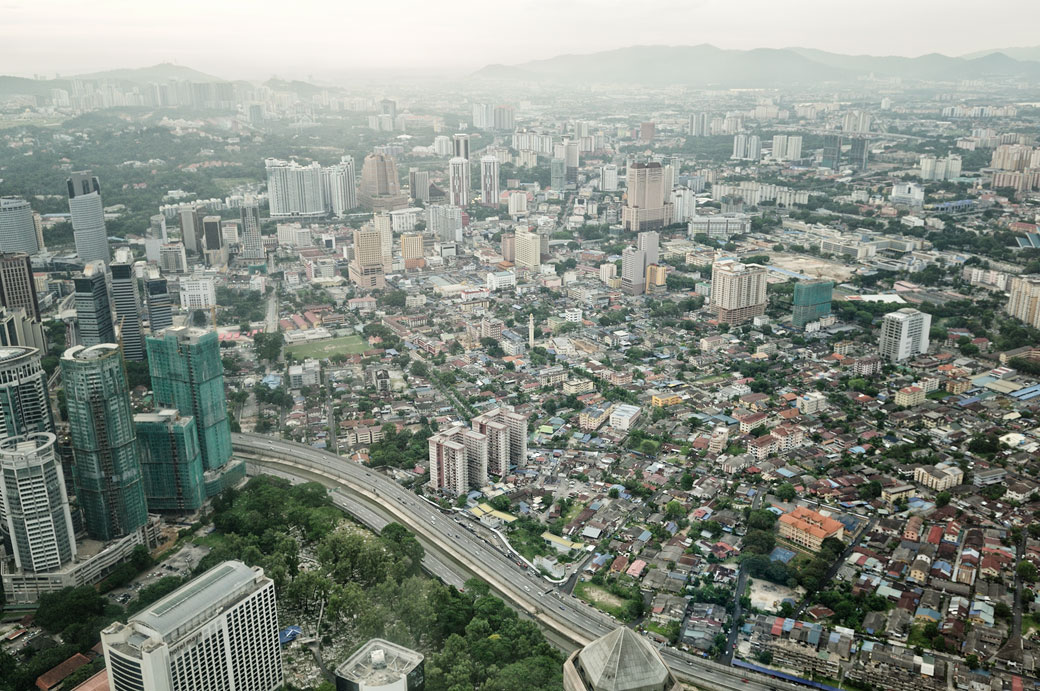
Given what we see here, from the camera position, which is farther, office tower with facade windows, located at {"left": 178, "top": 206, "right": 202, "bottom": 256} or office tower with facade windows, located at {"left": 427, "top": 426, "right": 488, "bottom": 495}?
office tower with facade windows, located at {"left": 178, "top": 206, "right": 202, "bottom": 256}

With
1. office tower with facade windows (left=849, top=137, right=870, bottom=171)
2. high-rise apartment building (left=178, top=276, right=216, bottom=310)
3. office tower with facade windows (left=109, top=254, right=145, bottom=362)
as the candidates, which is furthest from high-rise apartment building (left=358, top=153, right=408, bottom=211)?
office tower with facade windows (left=849, top=137, right=870, bottom=171)

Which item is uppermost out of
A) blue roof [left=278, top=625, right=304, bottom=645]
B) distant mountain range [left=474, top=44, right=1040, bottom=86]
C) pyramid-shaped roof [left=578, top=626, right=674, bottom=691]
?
distant mountain range [left=474, top=44, right=1040, bottom=86]

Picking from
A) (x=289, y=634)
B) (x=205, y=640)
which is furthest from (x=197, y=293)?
(x=205, y=640)

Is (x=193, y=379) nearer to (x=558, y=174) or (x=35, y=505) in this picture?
(x=35, y=505)

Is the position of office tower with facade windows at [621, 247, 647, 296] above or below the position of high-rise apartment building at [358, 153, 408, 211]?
below

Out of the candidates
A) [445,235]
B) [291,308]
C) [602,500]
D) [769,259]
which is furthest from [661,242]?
[602,500]

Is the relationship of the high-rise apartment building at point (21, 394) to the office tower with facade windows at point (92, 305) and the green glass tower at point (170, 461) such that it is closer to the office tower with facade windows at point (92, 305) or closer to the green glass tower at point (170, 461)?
the green glass tower at point (170, 461)

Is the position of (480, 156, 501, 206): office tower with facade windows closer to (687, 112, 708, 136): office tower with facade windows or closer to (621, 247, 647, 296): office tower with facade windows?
(621, 247, 647, 296): office tower with facade windows

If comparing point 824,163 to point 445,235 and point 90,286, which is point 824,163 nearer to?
point 445,235
